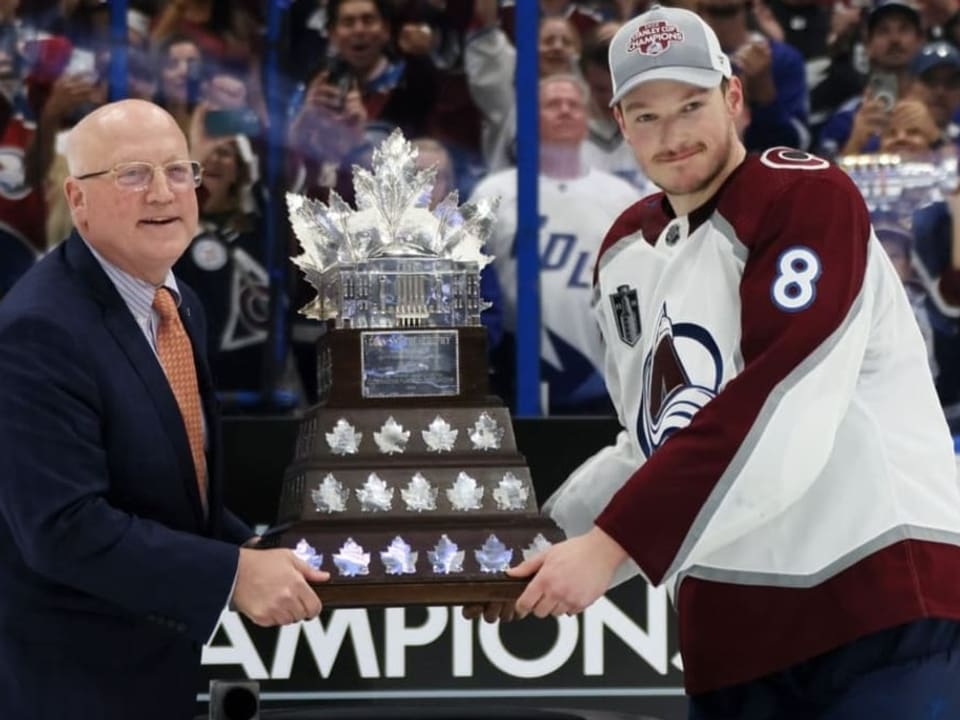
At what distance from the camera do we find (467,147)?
5.02m

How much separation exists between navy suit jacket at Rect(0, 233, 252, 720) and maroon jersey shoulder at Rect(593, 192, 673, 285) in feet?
2.73

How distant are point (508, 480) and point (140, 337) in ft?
2.15

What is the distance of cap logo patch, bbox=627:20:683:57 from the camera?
10.0 ft

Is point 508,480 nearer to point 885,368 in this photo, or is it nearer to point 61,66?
point 885,368

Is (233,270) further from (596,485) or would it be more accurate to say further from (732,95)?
(732,95)

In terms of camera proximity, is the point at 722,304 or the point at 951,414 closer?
the point at 722,304

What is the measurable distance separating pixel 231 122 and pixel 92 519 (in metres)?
2.25

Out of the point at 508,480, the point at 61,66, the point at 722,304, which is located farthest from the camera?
the point at 61,66

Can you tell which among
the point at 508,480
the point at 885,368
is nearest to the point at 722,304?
the point at 885,368

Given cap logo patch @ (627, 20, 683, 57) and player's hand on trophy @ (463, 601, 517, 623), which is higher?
cap logo patch @ (627, 20, 683, 57)

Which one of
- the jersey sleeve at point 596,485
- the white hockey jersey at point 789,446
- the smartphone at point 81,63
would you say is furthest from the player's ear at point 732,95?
the smartphone at point 81,63

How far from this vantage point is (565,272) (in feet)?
16.3

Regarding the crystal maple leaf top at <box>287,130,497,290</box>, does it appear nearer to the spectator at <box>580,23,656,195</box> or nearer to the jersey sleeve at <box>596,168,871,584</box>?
the jersey sleeve at <box>596,168,871,584</box>

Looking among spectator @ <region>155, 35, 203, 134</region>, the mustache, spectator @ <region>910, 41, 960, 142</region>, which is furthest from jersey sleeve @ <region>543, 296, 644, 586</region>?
spectator @ <region>910, 41, 960, 142</region>
